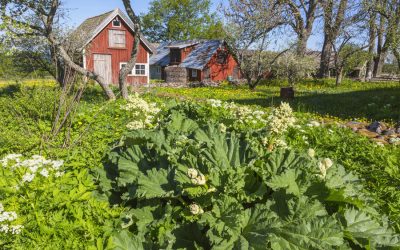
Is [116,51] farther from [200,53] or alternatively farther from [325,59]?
[325,59]

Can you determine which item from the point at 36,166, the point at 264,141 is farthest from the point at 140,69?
the point at 264,141

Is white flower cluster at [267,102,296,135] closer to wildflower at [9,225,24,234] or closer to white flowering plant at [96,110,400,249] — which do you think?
white flowering plant at [96,110,400,249]

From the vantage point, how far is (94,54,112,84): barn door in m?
30.7

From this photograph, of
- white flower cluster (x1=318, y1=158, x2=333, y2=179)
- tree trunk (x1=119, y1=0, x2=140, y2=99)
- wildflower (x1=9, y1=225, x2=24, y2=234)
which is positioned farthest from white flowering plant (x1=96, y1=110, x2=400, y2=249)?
tree trunk (x1=119, y1=0, x2=140, y2=99)

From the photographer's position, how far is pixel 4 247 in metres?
2.81

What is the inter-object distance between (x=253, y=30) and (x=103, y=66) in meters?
14.3

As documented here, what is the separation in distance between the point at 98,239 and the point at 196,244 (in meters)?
0.82

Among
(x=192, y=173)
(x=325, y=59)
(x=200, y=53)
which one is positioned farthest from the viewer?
(x=200, y=53)

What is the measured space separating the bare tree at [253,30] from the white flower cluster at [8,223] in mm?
25597

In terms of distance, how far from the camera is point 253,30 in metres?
28.5

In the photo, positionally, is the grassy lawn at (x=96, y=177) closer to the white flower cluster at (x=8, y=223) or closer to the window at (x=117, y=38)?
the white flower cluster at (x=8, y=223)

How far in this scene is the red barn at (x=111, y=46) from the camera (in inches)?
1168

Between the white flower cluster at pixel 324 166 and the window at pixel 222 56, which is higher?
the window at pixel 222 56

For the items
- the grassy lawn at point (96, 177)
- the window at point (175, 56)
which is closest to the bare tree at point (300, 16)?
the window at point (175, 56)
